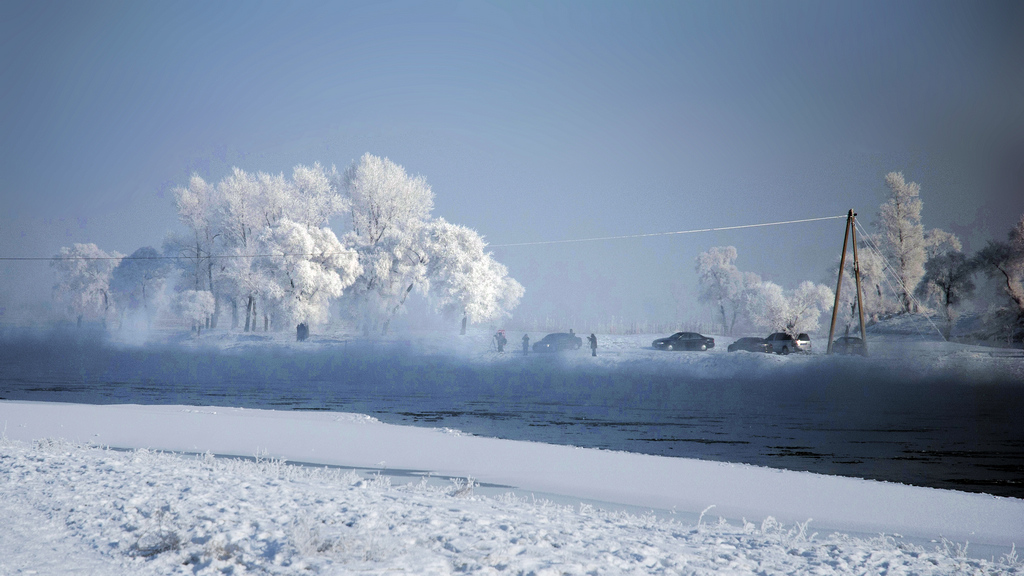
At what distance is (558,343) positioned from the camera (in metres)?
57.4

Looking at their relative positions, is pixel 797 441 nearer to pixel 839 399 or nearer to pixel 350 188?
pixel 839 399

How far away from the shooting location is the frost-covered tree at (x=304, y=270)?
59.5m

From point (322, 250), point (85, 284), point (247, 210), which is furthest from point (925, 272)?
point (85, 284)

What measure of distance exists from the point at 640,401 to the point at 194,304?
1844 inches

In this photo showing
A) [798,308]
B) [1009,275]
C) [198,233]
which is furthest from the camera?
[798,308]

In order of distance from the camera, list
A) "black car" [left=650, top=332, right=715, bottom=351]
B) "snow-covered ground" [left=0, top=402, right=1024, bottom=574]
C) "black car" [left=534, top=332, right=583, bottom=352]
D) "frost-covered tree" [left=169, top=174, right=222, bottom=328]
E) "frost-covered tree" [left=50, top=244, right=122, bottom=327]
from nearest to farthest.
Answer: "snow-covered ground" [left=0, top=402, right=1024, bottom=574], "black car" [left=650, top=332, right=715, bottom=351], "black car" [left=534, top=332, right=583, bottom=352], "frost-covered tree" [left=169, top=174, right=222, bottom=328], "frost-covered tree" [left=50, top=244, right=122, bottom=327]

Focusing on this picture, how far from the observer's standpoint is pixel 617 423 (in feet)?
80.3

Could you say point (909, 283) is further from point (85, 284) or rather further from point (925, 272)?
point (85, 284)

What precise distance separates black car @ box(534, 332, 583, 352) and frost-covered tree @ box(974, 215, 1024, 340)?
3173 cm

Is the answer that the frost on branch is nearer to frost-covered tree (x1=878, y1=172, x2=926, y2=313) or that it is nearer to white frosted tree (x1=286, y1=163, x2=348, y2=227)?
white frosted tree (x1=286, y1=163, x2=348, y2=227)

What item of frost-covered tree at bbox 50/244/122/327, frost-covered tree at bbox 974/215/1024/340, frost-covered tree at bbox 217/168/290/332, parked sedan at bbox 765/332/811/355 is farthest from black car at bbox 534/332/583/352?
frost-covered tree at bbox 50/244/122/327

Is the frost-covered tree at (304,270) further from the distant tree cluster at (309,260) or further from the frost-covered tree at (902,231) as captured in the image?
the frost-covered tree at (902,231)

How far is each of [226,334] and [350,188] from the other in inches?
688

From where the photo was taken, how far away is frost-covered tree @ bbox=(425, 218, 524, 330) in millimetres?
62125
